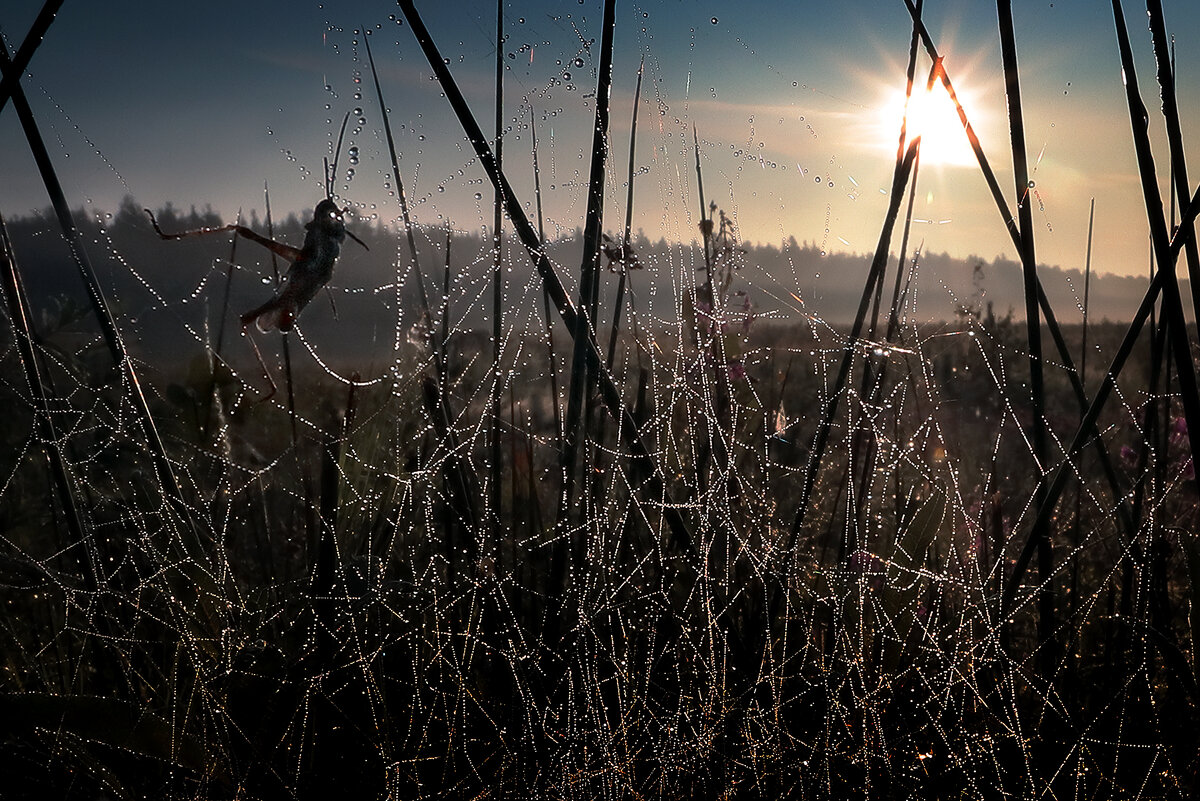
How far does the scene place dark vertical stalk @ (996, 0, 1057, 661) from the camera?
24.3 inches

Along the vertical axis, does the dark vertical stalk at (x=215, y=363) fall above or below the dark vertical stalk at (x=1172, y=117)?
below

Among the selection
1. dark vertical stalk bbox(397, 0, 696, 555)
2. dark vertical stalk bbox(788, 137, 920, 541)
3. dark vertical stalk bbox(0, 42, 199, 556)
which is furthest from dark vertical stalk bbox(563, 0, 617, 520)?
dark vertical stalk bbox(0, 42, 199, 556)

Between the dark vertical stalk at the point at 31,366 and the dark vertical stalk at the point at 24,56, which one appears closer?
→ the dark vertical stalk at the point at 24,56

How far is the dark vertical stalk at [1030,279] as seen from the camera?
0.62 meters

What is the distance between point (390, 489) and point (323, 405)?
0.25m

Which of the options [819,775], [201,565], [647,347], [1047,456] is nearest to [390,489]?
[201,565]

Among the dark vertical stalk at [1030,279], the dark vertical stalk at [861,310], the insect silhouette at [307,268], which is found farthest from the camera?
the dark vertical stalk at [861,310]

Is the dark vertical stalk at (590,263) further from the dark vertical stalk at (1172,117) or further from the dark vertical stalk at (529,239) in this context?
the dark vertical stalk at (1172,117)

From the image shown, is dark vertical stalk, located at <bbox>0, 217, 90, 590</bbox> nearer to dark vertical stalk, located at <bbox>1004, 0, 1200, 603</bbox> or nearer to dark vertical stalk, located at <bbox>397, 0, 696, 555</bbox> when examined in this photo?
dark vertical stalk, located at <bbox>397, 0, 696, 555</bbox>

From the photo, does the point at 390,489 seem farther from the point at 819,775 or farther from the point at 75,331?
the point at 75,331

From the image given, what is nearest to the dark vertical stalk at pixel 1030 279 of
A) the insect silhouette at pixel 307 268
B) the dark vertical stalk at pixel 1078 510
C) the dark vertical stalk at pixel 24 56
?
the dark vertical stalk at pixel 1078 510

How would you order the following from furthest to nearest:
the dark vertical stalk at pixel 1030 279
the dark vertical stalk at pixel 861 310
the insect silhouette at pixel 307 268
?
the dark vertical stalk at pixel 861 310, the dark vertical stalk at pixel 1030 279, the insect silhouette at pixel 307 268

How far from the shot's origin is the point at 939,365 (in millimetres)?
2406

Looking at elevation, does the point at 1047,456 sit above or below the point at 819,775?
above
